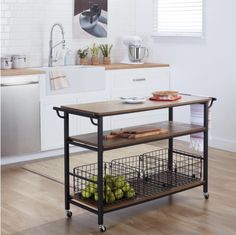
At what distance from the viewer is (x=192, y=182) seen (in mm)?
4656

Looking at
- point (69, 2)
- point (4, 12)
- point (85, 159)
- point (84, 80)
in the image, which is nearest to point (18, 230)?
point (85, 159)

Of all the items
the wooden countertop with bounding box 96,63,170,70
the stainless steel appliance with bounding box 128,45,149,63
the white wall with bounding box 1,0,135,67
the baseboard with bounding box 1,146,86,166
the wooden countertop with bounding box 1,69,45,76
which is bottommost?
the baseboard with bounding box 1,146,86,166

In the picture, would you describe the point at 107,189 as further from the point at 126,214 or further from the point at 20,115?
the point at 20,115

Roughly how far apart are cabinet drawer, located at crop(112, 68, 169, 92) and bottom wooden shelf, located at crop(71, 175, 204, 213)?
2089mm

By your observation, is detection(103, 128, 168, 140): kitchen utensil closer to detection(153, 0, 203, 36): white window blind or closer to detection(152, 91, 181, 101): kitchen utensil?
detection(152, 91, 181, 101): kitchen utensil

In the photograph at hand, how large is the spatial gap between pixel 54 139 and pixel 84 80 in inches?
29.2

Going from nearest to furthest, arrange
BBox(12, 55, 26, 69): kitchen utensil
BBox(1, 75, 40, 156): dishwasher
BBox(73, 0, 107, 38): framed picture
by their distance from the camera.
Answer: BBox(1, 75, 40, 156): dishwasher < BBox(12, 55, 26, 69): kitchen utensil < BBox(73, 0, 107, 38): framed picture

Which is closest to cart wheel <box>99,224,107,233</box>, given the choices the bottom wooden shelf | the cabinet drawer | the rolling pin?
the bottom wooden shelf

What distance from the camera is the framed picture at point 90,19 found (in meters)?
6.92

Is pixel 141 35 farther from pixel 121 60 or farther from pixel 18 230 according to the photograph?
pixel 18 230

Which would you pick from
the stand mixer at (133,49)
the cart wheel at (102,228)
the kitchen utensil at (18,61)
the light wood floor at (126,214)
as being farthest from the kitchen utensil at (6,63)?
the cart wheel at (102,228)

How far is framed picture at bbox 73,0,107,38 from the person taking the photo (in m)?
6.92

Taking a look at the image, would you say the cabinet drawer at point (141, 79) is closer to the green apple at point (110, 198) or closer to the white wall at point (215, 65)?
the white wall at point (215, 65)

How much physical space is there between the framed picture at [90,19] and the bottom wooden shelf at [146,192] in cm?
281
